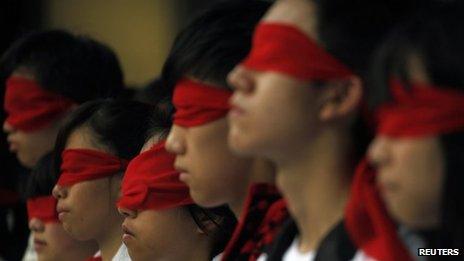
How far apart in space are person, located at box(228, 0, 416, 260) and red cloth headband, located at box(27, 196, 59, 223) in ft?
7.43

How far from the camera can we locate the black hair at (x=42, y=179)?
5.38 m

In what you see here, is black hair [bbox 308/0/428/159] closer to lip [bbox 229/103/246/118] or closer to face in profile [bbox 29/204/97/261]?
lip [bbox 229/103/246/118]

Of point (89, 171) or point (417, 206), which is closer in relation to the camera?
point (417, 206)

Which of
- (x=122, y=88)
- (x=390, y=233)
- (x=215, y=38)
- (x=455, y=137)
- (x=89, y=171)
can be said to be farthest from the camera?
(x=122, y=88)

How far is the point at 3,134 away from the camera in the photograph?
6.97 m

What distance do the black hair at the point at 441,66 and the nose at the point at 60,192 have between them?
204cm

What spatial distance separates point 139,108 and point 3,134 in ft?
7.23

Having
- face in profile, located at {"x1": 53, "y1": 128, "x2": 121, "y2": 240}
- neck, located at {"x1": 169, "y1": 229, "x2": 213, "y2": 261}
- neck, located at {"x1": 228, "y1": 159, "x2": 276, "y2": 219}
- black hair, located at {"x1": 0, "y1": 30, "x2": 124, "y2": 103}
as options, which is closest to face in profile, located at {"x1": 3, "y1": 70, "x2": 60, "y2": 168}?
black hair, located at {"x1": 0, "y1": 30, "x2": 124, "y2": 103}

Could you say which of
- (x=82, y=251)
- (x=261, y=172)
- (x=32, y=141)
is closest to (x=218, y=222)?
(x=261, y=172)

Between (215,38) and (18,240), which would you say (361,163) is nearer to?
(215,38)

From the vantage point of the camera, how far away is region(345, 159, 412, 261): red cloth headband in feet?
10.1

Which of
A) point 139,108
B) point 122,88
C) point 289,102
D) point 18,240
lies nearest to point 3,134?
point 18,240

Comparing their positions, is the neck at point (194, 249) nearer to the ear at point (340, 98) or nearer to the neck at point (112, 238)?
the neck at point (112, 238)

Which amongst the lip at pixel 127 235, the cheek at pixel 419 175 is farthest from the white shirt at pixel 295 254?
the lip at pixel 127 235
